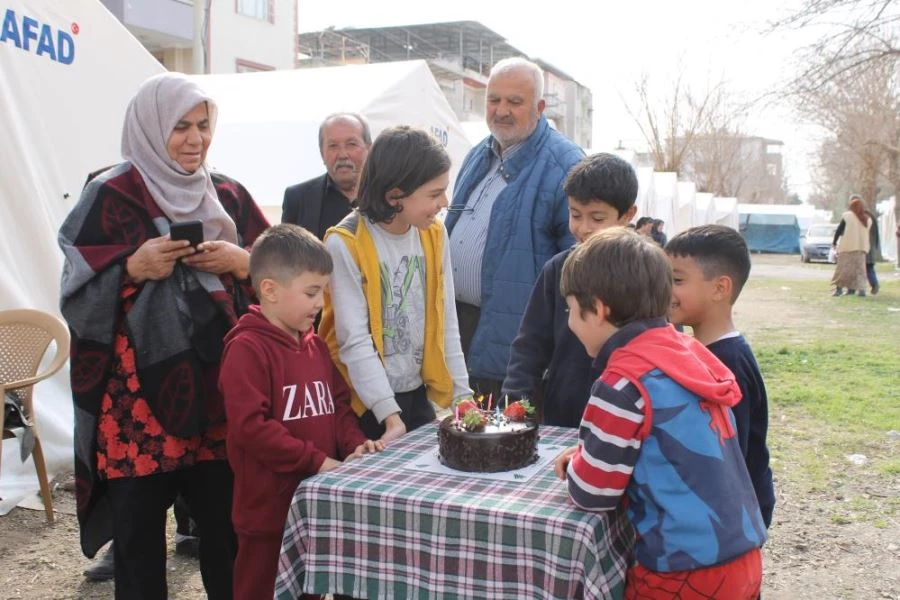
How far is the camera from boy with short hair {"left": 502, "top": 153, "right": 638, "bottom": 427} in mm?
2576

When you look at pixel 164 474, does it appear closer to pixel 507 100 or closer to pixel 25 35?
pixel 507 100

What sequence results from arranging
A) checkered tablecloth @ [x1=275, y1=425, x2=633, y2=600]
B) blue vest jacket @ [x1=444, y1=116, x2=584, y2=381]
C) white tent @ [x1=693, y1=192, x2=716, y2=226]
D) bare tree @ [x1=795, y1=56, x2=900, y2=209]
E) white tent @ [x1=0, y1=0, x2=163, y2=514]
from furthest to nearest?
white tent @ [x1=693, y1=192, x2=716, y2=226]
bare tree @ [x1=795, y1=56, x2=900, y2=209]
white tent @ [x1=0, y1=0, x2=163, y2=514]
blue vest jacket @ [x1=444, y1=116, x2=584, y2=381]
checkered tablecloth @ [x1=275, y1=425, x2=633, y2=600]

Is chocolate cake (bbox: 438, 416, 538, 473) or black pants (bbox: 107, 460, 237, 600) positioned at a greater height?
chocolate cake (bbox: 438, 416, 538, 473)

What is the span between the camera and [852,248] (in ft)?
51.5

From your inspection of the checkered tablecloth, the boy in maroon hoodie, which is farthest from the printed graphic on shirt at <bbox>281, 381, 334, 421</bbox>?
the checkered tablecloth

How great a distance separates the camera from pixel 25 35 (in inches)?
195

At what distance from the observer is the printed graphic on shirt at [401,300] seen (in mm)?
2639

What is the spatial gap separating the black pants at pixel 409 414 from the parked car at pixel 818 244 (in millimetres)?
34331

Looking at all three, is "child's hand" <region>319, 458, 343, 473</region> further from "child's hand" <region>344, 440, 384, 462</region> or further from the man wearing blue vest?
the man wearing blue vest

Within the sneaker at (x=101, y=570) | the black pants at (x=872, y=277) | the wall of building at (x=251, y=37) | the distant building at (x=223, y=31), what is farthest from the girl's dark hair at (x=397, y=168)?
the wall of building at (x=251, y=37)

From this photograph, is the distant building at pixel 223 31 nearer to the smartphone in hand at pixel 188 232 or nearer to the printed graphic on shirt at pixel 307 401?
the smartphone in hand at pixel 188 232

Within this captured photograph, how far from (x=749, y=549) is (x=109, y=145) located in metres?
5.11

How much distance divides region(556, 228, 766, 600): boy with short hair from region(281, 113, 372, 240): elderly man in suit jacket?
83.8 inches

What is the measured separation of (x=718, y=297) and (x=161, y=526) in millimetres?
1926
